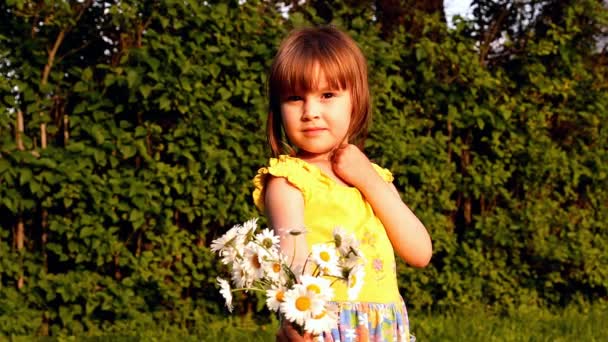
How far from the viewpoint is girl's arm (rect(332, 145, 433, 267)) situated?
2.23m

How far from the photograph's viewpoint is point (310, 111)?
7.13 ft

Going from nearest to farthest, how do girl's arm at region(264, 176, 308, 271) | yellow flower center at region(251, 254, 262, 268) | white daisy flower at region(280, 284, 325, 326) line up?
1. white daisy flower at region(280, 284, 325, 326)
2. yellow flower center at region(251, 254, 262, 268)
3. girl's arm at region(264, 176, 308, 271)

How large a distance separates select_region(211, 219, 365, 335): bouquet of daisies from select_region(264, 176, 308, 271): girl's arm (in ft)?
0.59

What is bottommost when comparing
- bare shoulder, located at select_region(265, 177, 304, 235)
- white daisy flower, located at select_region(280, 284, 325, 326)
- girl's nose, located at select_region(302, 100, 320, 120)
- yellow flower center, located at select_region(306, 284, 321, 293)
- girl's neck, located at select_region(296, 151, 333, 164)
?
white daisy flower, located at select_region(280, 284, 325, 326)

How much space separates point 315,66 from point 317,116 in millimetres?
130

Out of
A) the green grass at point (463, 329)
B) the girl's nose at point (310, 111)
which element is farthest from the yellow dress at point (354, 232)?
the green grass at point (463, 329)

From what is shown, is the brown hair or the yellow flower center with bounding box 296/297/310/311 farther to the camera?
the brown hair

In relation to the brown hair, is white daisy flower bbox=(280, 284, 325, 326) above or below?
below

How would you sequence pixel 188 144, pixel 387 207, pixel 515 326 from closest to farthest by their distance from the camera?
1. pixel 387 207
2. pixel 188 144
3. pixel 515 326

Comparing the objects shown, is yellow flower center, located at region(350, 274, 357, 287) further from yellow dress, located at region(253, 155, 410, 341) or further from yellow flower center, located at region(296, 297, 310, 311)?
yellow dress, located at region(253, 155, 410, 341)

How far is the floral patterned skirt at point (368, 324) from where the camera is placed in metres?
2.14

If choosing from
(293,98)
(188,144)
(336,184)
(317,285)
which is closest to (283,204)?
(336,184)

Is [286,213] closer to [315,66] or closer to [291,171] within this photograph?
[291,171]

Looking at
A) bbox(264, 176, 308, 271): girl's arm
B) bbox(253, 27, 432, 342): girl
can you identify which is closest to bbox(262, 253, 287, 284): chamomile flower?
bbox(264, 176, 308, 271): girl's arm
